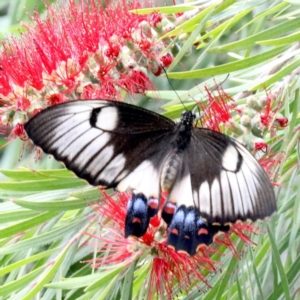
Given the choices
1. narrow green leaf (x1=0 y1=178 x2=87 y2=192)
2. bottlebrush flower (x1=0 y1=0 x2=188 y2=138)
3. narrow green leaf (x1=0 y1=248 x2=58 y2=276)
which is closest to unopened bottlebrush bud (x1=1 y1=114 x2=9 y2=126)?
bottlebrush flower (x1=0 y1=0 x2=188 y2=138)

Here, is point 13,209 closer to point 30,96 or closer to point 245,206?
point 30,96

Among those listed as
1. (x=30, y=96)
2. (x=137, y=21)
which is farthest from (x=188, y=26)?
(x=30, y=96)

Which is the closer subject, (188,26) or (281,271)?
(281,271)

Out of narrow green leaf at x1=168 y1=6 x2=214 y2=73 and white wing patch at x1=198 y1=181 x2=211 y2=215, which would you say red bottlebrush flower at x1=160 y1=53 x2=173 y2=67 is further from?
white wing patch at x1=198 y1=181 x2=211 y2=215

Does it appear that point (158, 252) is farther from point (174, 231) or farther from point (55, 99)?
point (55, 99)

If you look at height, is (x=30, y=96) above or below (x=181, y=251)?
above

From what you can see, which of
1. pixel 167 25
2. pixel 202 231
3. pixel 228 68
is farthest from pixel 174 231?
pixel 167 25

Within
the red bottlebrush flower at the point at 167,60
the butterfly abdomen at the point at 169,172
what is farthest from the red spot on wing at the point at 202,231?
the red bottlebrush flower at the point at 167,60
